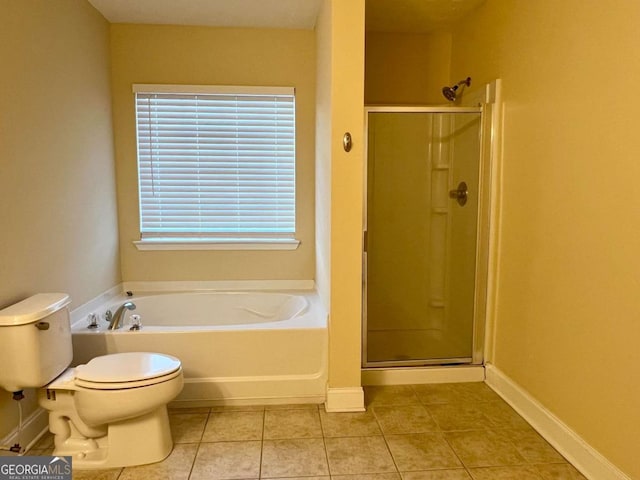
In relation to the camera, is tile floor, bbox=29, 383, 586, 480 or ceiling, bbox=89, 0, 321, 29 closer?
tile floor, bbox=29, 383, 586, 480

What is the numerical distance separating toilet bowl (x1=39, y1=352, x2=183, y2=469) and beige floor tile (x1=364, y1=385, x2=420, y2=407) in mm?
1093

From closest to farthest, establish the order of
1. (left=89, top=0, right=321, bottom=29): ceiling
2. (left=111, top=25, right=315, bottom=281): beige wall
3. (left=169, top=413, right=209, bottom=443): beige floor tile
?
(left=169, top=413, right=209, bottom=443): beige floor tile < (left=89, top=0, right=321, bottom=29): ceiling < (left=111, top=25, right=315, bottom=281): beige wall

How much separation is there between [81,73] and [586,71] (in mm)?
2587

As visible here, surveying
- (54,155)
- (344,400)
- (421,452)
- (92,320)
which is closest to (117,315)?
(92,320)

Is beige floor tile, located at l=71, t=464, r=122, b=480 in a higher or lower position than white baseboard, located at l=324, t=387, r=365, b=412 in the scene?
lower

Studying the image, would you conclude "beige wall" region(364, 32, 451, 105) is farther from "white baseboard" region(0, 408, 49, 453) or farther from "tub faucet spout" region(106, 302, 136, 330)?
"white baseboard" region(0, 408, 49, 453)

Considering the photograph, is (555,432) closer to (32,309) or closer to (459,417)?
(459,417)

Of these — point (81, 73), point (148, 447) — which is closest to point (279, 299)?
point (148, 447)

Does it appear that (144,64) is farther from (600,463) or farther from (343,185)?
(600,463)

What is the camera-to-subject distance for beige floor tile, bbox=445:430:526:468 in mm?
1877

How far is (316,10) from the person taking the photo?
271 centimetres

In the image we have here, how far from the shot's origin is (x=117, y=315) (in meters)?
2.47

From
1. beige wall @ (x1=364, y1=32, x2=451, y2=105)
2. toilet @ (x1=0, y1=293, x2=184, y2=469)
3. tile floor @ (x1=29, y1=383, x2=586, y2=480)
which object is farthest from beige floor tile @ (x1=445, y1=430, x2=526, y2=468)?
beige wall @ (x1=364, y1=32, x2=451, y2=105)

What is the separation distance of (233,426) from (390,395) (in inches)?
35.5
